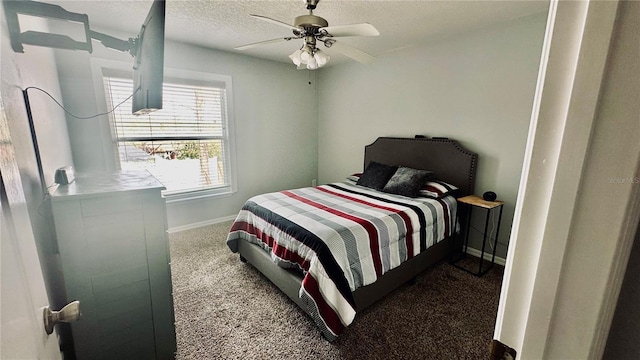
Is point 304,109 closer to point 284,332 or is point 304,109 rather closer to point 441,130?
point 441,130

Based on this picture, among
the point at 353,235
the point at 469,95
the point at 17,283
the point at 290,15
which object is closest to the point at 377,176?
the point at 469,95

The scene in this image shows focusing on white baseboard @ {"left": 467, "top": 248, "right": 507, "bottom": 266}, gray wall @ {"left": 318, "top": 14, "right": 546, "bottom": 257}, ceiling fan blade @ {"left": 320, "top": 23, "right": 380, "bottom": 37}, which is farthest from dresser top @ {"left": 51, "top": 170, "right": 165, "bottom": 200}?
white baseboard @ {"left": 467, "top": 248, "right": 507, "bottom": 266}

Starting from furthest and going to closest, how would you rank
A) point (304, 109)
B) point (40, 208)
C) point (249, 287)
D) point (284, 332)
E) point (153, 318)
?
point (304, 109) < point (249, 287) < point (284, 332) < point (153, 318) < point (40, 208)

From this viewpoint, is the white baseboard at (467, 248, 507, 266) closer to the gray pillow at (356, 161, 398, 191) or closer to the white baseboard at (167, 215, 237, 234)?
the gray pillow at (356, 161, 398, 191)

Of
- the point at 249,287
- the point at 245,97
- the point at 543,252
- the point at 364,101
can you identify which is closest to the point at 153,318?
the point at 249,287

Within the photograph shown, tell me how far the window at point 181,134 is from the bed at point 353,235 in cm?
143

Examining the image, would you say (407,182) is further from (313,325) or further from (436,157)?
(313,325)

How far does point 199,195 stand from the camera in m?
3.71

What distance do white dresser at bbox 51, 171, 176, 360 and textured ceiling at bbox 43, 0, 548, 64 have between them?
1.77 metres

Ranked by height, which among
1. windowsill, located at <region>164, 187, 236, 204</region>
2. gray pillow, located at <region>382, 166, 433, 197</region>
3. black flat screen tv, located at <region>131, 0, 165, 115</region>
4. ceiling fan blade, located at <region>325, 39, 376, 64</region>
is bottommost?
windowsill, located at <region>164, 187, 236, 204</region>

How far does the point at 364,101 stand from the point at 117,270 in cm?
353

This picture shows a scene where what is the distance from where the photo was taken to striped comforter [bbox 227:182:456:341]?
175 cm

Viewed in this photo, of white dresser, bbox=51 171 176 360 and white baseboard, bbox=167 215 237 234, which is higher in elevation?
white dresser, bbox=51 171 176 360

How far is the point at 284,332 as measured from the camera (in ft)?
6.02
